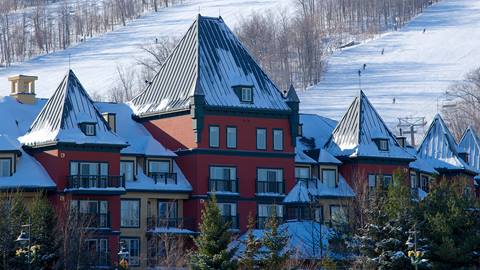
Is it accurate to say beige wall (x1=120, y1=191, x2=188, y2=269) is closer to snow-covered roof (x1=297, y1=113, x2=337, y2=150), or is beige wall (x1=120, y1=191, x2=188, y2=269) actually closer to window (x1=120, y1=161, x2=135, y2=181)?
window (x1=120, y1=161, x2=135, y2=181)

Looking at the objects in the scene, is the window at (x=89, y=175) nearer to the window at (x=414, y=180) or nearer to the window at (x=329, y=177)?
the window at (x=329, y=177)

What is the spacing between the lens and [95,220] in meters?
105

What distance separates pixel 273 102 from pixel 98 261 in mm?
22410

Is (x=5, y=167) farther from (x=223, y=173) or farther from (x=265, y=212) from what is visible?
(x=265, y=212)

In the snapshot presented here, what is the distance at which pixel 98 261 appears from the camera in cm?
10131

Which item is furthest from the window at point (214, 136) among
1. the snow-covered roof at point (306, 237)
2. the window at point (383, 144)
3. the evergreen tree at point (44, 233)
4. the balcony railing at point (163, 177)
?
the evergreen tree at point (44, 233)

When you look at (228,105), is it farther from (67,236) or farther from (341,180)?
(67,236)

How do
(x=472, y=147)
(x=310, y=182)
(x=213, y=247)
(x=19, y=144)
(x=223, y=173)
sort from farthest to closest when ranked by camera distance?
(x=472, y=147) < (x=310, y=182) < (x=223, y=173) < (x=19, y=144) < (x=213, y=247)

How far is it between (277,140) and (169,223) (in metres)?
11.7

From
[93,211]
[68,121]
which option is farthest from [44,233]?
[68,121]

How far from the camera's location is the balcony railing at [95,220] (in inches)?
4026

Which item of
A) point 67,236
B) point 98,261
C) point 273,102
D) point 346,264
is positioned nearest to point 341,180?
point 273,102

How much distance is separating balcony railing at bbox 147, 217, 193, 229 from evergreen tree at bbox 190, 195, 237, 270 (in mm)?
20734

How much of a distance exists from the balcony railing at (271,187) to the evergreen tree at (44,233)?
25233mm
